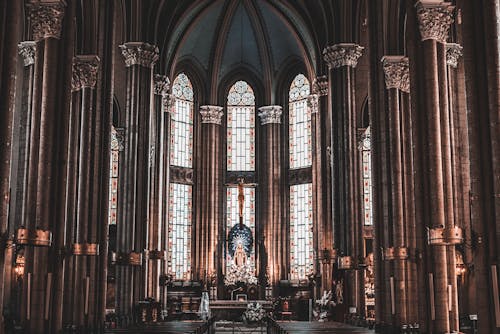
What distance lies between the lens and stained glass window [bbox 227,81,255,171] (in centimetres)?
4538

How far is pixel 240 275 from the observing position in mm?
42312

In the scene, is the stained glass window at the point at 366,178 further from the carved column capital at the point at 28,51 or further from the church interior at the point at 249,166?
the carved column capital at the point at 28,51

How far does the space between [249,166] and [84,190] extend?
72.5 feet

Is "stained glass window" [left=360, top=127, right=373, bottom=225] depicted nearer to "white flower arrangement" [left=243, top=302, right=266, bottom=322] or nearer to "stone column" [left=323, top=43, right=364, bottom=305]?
"stone column" [left=323, top=43, right=364, bottom=305]

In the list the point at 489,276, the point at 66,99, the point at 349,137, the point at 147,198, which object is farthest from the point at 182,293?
the point at 489,276

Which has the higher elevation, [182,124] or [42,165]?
[182,124]

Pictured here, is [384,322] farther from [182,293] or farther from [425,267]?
[182,293]

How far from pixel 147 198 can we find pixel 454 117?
13.6m

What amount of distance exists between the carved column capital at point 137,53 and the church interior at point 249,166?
0.31ft

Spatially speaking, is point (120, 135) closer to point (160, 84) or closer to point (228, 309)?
point (160, 84)

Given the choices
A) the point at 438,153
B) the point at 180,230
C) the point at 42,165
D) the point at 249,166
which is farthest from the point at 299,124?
the point at 42,165

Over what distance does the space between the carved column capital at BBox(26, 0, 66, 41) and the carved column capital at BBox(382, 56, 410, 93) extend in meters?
10.7

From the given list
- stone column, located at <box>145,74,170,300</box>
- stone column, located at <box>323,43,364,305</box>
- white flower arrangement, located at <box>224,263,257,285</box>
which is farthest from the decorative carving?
stone column, located at <box>323,43,364,305</box>

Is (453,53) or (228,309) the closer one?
(453,53)
